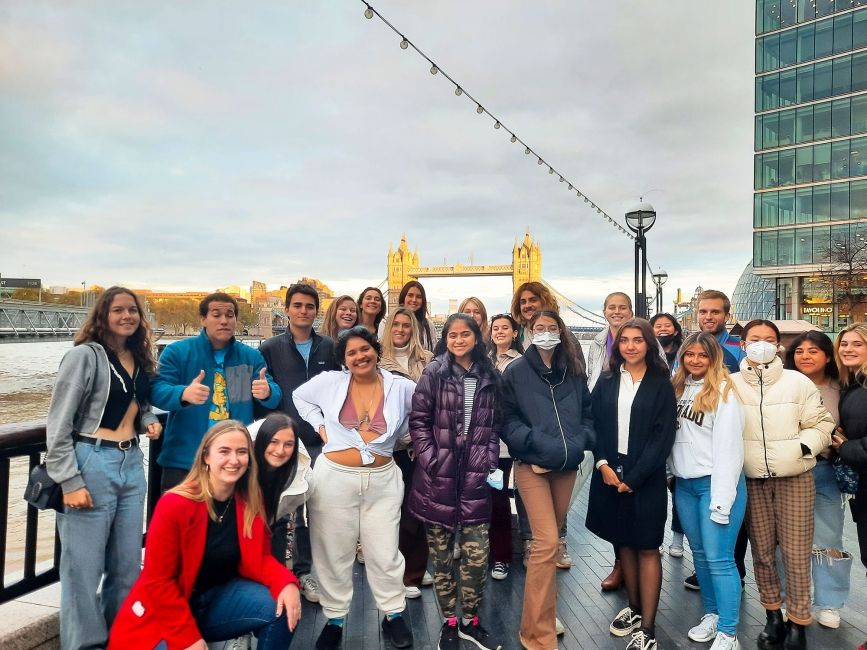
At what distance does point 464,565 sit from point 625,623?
0.99 meters

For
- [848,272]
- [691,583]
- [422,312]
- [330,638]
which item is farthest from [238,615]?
[848,272]

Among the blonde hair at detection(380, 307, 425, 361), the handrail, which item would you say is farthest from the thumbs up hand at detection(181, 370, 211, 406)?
the blonde hair at detection(380, 307, 425, 361)

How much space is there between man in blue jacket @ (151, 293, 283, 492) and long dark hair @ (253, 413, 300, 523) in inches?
18.4

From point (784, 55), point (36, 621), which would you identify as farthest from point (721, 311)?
point (784, 55)

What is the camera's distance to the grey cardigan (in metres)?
2.65

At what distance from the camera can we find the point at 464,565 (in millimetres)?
3213

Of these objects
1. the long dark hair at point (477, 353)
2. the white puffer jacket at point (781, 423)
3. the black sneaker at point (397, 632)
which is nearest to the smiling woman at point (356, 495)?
the black sneaker at point (397, 632)

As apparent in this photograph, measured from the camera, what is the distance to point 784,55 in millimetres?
36281

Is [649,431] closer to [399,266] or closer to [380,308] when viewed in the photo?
[380,308]

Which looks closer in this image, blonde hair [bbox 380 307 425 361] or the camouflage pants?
the camouflage pants

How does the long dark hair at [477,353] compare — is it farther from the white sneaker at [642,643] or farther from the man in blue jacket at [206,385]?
the white sneaker at [642,643]

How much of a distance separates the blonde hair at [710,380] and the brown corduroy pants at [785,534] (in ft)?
1.98

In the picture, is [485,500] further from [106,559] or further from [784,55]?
[784,55]

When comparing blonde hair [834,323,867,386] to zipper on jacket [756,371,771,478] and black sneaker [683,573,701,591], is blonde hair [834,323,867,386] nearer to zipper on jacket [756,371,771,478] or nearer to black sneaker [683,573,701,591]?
zipper on jacket [756,371,771,478]
